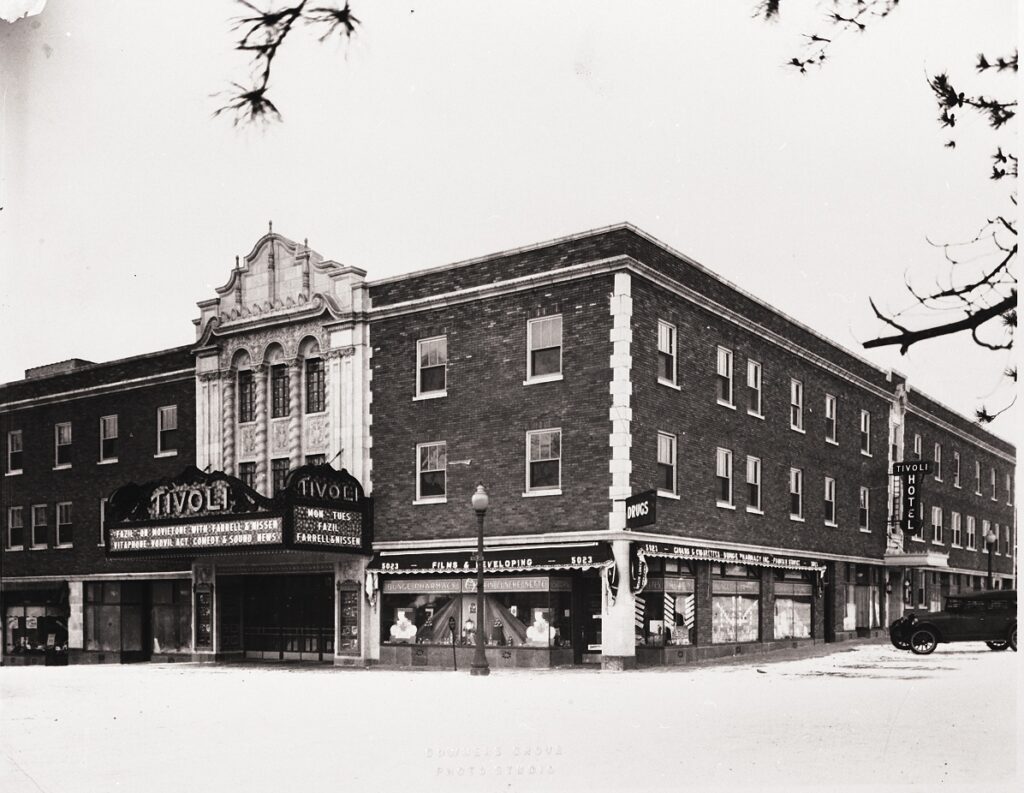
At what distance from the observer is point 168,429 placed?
25.0m

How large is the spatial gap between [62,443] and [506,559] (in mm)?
7941

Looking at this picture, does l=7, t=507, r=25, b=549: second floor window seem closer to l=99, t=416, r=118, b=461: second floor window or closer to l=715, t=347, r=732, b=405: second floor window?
l=99, t=416, r=118, b=461: second floor window

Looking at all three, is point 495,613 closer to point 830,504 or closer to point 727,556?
point 727,556

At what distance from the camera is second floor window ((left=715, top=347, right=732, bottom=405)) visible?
24672 mm

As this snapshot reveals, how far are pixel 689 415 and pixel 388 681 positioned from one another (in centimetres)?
767

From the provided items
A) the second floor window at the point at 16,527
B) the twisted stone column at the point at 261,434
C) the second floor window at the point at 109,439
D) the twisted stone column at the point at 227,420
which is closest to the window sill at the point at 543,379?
the twisted stone column at the point at 261,434

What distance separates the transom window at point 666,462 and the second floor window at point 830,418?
14.5 ft

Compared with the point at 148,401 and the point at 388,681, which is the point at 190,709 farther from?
the point at 148,401

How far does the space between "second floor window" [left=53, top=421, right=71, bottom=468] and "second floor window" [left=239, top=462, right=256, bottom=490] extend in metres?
4.33

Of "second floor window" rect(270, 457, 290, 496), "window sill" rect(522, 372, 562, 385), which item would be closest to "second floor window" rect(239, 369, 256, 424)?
"second floor window" rect(270, 457, 290, 496)

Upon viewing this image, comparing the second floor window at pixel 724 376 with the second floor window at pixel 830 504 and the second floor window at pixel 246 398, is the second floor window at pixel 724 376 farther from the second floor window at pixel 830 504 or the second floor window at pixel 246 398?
the second floor window at pixel 246 398

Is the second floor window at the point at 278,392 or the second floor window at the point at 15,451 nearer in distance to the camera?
the second floor window at the point at 15,451

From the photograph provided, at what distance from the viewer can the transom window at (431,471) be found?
23578mm

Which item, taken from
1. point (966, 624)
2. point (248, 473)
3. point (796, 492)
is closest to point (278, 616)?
point (248, 473)
